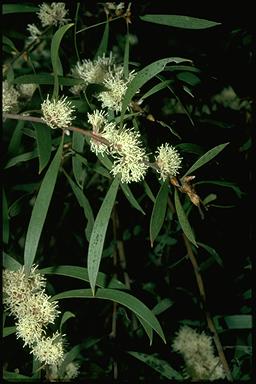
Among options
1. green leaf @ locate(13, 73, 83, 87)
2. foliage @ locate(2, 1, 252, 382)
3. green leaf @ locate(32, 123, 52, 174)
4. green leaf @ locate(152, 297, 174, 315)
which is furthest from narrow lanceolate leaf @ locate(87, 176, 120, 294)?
green leaf @ locate(152, 297, 174, 315)

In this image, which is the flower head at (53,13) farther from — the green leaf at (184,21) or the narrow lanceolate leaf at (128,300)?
the narrow lanceolate leaf at (128,300)

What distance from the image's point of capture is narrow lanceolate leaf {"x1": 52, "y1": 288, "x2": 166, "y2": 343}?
1041 millimetres

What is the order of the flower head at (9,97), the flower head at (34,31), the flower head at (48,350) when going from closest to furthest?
the flower head at (48,350) < the flower head at (9,97) < the flower head at (34,31)

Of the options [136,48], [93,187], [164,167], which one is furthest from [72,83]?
[136,48]

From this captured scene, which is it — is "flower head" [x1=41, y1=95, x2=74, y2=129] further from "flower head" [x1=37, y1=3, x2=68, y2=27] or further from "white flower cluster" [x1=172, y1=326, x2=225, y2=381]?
"white flower cluster" [x1=172, y1=326, x2=225, y2=381]

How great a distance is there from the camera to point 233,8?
1778 millimetres

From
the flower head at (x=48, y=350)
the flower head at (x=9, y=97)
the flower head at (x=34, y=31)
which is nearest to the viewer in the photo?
the flower head at (x=48, y=350)

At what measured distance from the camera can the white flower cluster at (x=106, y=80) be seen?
3.80 ft

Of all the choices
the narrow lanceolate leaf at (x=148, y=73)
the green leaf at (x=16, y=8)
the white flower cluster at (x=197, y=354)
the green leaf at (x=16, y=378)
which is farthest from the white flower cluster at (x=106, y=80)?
the white flower cluster at (x=197, y=354)

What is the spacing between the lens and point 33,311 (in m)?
1.09

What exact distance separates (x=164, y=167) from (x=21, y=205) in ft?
1.31

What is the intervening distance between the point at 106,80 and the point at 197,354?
31.4 inches

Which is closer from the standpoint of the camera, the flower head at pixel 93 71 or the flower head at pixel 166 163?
the flower head at pixel 166 163

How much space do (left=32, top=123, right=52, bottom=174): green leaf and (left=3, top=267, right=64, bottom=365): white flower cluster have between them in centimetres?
22
